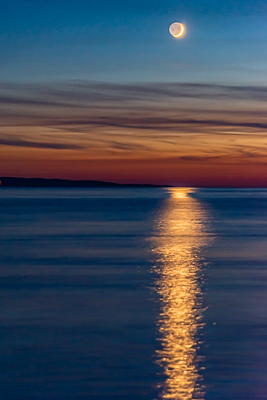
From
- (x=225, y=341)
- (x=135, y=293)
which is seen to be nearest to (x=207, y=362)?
(x=225, y=341)

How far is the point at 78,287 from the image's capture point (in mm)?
16078

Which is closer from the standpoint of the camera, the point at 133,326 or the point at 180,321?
the point at 133,326

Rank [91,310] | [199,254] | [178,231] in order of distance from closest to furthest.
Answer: [91,310]
[199,254]
[178,231]

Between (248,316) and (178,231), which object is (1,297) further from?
(178,231)

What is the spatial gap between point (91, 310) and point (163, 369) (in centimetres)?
451

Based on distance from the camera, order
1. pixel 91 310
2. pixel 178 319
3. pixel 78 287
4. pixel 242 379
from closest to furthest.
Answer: pixel 242 379
pixel 178 319
pixel 91 310
pixel 78 287

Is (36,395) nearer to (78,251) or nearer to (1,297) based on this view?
(1,297)

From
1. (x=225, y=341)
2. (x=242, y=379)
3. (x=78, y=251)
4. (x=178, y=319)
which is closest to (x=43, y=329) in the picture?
(x=178, y=319)

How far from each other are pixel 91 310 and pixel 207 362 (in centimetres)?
446

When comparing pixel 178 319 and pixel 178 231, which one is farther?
pixel 178 231

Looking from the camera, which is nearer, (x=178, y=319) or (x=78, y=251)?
(x=178, y=319)

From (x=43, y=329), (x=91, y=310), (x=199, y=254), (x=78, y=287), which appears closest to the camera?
(x=43, y=329)

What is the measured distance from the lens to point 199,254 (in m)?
24.5

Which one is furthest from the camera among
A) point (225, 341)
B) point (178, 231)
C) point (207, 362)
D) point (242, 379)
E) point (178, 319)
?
point (178, 231)
